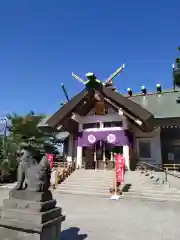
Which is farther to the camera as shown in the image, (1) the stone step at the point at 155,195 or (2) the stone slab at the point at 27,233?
(1) the stone step at the point at 155,195

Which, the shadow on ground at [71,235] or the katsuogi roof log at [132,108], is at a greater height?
the katsuogi roof log at [132,108]

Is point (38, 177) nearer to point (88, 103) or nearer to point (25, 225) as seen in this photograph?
point (25, 225)

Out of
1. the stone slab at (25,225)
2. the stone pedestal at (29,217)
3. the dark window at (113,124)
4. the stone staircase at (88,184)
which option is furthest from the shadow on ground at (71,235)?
the dark window at (113,124)

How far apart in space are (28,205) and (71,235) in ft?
7.98

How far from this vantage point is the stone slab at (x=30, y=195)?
508cm

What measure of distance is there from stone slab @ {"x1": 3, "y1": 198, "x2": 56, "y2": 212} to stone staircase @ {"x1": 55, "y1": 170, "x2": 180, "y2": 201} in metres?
8.61

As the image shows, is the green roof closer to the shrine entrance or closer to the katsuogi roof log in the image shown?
the katsuogi roof log

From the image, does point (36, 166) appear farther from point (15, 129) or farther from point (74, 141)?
point (15, 129)

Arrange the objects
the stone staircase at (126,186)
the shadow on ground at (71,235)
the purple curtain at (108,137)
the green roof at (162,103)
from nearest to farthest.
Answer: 1. the shadow on ground at (71,235)
2. the stone staircase at (126,186)
3. the purple curtain at (108,137)
4. the green roof at (162,103)

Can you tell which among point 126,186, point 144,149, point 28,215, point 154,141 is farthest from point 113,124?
point 28,215

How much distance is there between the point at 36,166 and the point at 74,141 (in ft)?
59.5

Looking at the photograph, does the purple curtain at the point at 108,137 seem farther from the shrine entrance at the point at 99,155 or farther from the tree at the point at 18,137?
the tree at the point at 18,137

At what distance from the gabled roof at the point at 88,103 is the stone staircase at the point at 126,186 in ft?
14.7

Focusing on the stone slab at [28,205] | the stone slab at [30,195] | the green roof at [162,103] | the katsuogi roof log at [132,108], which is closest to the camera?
the stone slab at [28,205]
